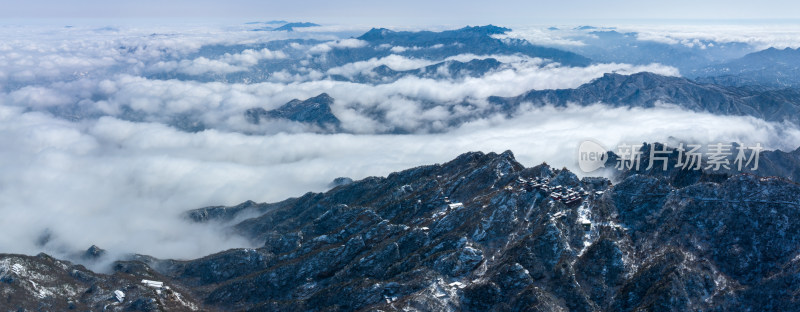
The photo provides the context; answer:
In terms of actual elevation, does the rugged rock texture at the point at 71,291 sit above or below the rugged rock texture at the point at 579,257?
below

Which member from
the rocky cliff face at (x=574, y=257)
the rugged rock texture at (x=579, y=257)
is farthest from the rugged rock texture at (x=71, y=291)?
the rugged rock texture at (x=579, y=257)

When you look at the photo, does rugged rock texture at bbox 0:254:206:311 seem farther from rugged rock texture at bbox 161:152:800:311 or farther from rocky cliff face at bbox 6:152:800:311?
rugged rock texture at bbox 161:152:800:311

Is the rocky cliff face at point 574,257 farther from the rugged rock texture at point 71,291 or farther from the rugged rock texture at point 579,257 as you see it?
the rugged rock texture at point 71,291

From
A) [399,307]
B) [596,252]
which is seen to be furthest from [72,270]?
[596,252]

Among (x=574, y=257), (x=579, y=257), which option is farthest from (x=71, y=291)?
(x=579, y=257)

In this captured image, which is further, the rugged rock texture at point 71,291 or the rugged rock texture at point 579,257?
the rugged rock texture at point 71,291

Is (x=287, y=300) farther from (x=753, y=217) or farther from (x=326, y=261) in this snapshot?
(x=753, y=217)

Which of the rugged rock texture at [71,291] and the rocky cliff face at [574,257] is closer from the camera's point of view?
the rocky cliff face at [574,257]

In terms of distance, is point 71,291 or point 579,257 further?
point 71,291

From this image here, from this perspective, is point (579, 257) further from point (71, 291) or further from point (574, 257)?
point (71, 291)
